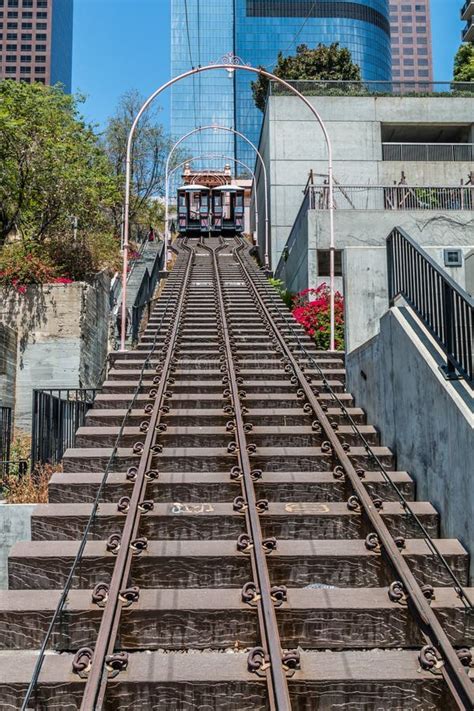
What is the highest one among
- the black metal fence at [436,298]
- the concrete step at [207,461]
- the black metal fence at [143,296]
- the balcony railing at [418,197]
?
the balcony railing at [418,197]

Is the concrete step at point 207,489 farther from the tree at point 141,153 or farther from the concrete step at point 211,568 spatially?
the tree at point 141,153

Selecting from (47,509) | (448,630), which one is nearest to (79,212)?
(47,509)

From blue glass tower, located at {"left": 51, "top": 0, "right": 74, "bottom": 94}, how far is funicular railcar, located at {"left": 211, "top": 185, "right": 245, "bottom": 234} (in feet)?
430

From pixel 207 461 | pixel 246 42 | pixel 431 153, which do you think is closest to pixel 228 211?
pixel 431 153

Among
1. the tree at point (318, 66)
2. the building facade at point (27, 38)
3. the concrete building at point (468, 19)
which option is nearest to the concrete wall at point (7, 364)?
the tree at point (318, 66)

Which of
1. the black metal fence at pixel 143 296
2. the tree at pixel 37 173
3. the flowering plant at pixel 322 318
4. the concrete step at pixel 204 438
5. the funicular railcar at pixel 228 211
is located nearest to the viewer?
the concrete step at pixel 204 438

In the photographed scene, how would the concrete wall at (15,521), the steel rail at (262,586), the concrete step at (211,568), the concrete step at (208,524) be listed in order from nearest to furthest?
1. the steel rail at (262,586)
2. the concrete step at (211,568)
3. the concrete step at (208,524)
4. the concrete wall at (15,521)

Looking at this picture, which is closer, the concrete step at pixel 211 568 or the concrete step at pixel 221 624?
the concrete step at pixel 221 624

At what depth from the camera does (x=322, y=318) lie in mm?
13203

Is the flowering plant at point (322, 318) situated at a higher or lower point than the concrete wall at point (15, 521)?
higher

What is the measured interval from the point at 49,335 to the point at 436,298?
9182 mm

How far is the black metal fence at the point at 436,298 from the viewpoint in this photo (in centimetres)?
532

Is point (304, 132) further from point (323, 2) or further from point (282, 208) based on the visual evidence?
point (323, 2)

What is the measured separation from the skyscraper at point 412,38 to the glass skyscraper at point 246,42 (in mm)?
57637
